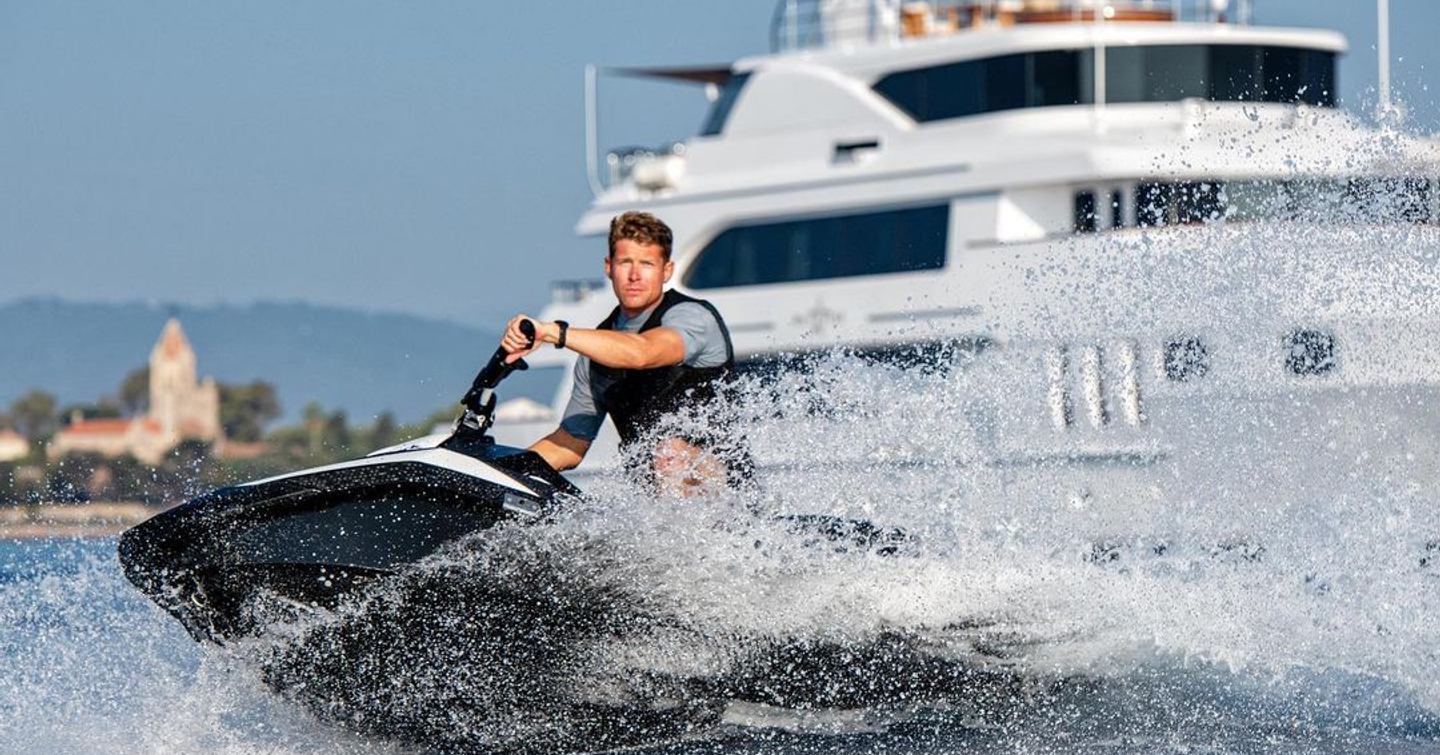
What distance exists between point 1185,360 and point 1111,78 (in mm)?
6963

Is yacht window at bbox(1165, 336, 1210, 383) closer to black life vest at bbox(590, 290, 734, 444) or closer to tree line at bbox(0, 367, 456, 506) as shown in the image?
black life vest at bbox(590, 290, 734, 444)

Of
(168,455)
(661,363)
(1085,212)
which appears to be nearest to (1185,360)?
(661,363)

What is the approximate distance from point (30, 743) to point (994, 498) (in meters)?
3.32

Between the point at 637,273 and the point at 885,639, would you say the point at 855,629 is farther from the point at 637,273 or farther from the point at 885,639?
the point at 637,273

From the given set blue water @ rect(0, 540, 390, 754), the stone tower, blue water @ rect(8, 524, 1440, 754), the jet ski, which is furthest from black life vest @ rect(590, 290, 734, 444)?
the stone tower

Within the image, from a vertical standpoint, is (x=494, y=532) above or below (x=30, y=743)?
above

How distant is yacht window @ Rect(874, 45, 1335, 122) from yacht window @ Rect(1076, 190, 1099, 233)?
40.0 inches

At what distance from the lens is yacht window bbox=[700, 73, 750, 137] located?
67.0 ft

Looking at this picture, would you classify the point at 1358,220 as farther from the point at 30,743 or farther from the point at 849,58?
the point at 849,58

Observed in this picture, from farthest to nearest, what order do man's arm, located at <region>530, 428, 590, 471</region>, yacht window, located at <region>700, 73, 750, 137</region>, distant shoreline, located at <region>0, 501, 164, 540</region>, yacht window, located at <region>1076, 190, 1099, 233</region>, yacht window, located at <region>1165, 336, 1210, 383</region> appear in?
distant shoreline, located at <region>0, 501, 164, 540</region> < yacht window, located at <region>700, 73, 750, 137</region> < yacht window, located at <region>1076, 190, 1099, 233</region> < yacht window, located at <region>1165, 336, 1210, 383</region> < man's arm, located at <region>530, 428, 590, 471</region>

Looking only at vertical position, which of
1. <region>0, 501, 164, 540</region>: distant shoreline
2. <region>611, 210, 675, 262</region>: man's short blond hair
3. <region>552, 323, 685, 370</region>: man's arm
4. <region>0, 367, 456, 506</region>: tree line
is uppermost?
<region>611, 210, 675, 262</region>: man's short blond hair

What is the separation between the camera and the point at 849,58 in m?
19.5

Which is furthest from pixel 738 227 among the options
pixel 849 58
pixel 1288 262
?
pixel 1288 262

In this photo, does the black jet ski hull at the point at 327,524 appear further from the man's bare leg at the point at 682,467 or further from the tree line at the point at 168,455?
the tree line at the point at 168,455
